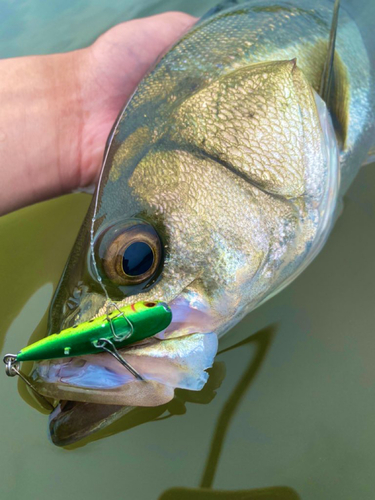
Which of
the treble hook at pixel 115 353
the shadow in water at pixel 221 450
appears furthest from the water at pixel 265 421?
the treble hook at pixel 115 353

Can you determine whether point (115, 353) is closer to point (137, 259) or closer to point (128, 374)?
point (128, 374)

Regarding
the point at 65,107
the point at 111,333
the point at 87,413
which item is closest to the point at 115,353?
the point at 111,333

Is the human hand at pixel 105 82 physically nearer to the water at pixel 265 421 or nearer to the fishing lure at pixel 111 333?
the water at pixel 265 421

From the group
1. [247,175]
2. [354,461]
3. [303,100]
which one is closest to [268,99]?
[303,100]

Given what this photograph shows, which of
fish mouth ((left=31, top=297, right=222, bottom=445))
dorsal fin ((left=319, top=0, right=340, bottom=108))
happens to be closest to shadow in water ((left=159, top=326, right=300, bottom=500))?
fish mouth ((left=31, top=297, right=222, bottom=445))

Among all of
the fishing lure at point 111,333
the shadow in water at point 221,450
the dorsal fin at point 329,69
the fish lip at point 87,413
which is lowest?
the shadow in water at point 221,450

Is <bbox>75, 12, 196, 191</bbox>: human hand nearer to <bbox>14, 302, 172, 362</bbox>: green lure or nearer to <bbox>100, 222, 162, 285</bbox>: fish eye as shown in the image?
<bbox>100, 222, 162, 285</bbox>: fish eye
